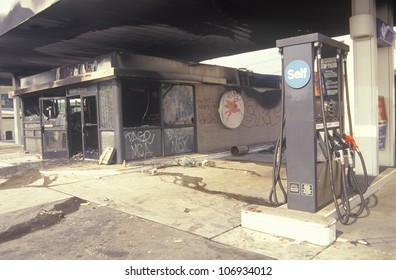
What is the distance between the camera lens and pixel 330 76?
552cm

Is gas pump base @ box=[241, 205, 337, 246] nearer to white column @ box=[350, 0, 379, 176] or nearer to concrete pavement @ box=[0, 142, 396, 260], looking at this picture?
concrete pavement @ box=[0, 142, 396, 260]

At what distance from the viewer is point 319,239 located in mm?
→ 4059

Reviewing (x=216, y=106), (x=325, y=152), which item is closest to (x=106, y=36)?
(x=216, y=106)

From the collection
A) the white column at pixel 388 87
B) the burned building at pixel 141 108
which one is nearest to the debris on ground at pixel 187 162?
the burned building at pixel 141 108

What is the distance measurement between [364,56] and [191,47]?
291 inches

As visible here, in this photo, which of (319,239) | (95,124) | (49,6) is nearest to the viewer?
(319,239)

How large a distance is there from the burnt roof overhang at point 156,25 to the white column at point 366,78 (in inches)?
73.2

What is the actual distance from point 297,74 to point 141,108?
6.69 meters

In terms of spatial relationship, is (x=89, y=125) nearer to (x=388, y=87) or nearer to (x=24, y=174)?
(x=24, y=174)

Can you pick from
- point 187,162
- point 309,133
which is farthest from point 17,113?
point 309,133

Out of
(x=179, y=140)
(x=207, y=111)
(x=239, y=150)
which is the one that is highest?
(x=207, y=111)

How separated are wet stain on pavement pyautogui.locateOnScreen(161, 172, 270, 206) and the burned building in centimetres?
234

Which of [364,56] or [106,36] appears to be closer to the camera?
[364,56]

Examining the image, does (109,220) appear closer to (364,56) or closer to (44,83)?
(364,56)
